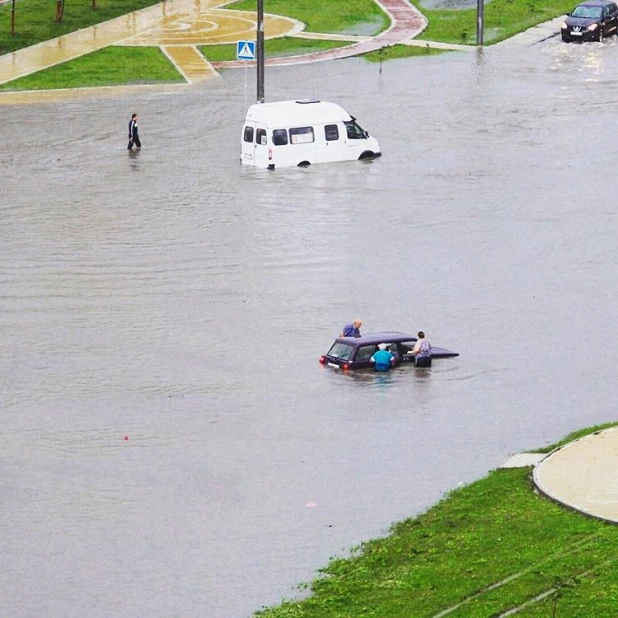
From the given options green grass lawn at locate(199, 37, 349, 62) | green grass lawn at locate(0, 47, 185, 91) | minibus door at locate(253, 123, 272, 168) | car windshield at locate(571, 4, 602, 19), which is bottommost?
minibus door at locate(253, 123, 272, 168)

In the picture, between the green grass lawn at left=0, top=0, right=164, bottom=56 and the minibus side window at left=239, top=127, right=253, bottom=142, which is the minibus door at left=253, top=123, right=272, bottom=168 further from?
the green grass lawn at left=0, top=0, right=164, bottom=56

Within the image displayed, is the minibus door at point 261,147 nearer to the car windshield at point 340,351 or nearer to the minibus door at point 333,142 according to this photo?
the minibus door at point 333,142

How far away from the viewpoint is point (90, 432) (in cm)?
2938

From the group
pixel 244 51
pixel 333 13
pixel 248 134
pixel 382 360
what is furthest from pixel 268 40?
pixel 382 360

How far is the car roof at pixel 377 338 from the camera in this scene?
32.9 meters

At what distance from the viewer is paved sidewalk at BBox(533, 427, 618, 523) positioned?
24.9 m

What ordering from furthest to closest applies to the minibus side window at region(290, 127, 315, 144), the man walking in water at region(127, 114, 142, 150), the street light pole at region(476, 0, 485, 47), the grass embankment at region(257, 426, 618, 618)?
the street light pole at region(476, 0, 485, 47) < the man walking in water at region(127, 114, 142, 150) < the minibus side window at region(290, 127, 315, 144) < the grass embankment at region(257, 426, 618, 618)

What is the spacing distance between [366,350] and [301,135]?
19.2 meters

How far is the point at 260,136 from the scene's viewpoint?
51.1 meters

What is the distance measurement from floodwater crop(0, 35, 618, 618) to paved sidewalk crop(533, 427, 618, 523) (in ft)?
4.12

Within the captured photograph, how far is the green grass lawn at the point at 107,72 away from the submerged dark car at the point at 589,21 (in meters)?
16.3

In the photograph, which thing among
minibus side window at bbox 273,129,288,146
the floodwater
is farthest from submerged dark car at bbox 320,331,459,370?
minibus side window at bbox 273,129,288,146

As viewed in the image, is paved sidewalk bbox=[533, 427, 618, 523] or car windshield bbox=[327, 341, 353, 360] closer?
paved sidewalk bbox=[533, 427, 618, 523]

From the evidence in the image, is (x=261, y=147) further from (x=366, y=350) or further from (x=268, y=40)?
(x=268, y=40)
